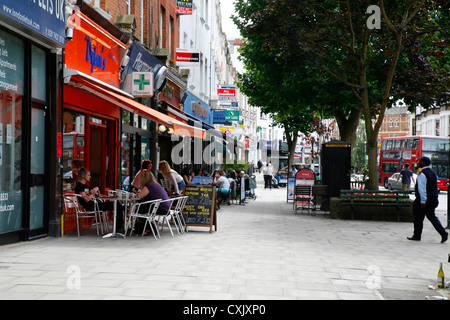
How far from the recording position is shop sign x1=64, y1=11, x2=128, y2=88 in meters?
10.9

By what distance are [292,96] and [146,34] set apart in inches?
242

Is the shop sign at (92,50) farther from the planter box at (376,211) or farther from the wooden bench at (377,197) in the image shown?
the planter box at (376,211)

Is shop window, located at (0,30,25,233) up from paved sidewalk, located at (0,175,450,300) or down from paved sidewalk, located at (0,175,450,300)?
up

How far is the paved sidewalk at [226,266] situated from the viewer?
5.83 m

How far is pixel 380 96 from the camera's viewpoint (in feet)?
61.7

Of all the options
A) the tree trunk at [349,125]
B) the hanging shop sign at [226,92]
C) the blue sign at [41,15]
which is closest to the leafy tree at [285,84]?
the tree trunk at [349,125]

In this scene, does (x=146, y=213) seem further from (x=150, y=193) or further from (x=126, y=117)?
(x=126, y=117)

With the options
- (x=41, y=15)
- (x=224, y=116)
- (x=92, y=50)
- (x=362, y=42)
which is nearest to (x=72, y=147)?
(x=92, y=50)

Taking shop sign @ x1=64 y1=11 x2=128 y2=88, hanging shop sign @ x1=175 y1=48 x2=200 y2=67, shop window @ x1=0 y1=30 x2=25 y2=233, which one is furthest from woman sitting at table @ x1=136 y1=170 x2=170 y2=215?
hanging shop sign @ x1=175 y1=48 x2=200 y2=67

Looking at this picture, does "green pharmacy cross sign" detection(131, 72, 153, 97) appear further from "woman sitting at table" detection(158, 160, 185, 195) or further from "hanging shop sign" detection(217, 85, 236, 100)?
"hanging shop sign" detection(217, 85, 236, 100)

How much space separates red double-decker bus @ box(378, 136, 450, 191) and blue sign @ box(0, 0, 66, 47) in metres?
28.8

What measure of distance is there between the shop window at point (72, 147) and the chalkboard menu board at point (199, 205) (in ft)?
8.15

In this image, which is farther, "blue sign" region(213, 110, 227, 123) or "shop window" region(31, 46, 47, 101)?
"blue sign" region(213, 110, 227, 123)
